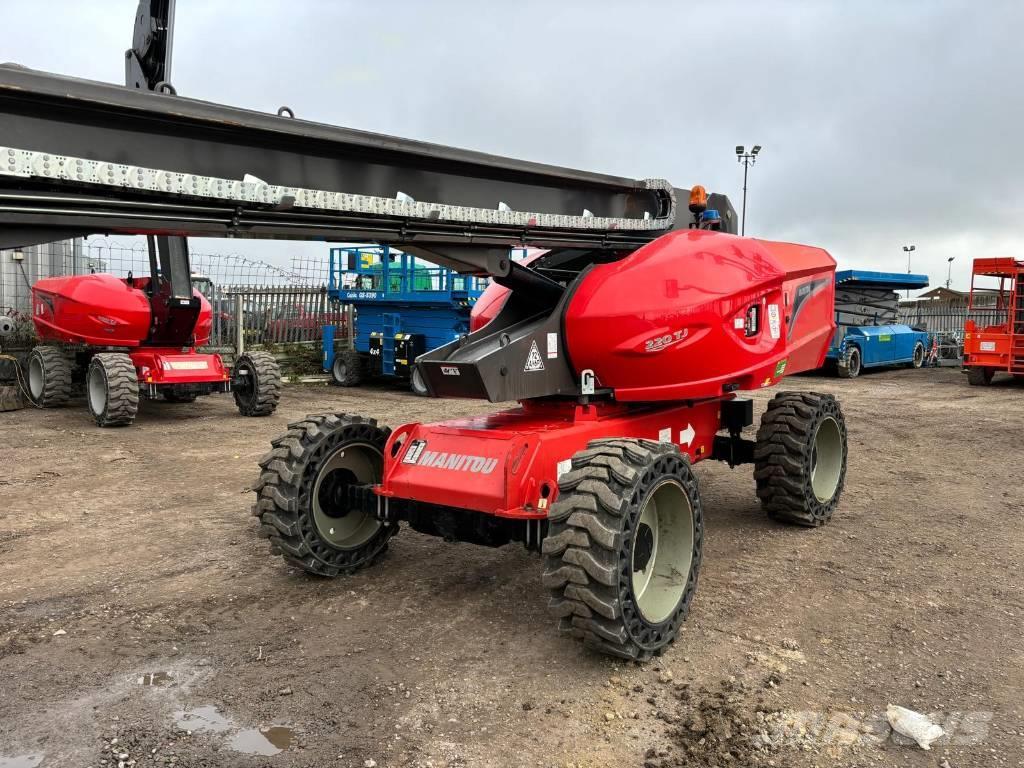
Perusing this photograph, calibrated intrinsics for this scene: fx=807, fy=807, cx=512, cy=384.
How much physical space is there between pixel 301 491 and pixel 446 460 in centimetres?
85

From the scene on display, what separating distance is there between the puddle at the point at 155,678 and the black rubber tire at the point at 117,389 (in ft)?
23.9

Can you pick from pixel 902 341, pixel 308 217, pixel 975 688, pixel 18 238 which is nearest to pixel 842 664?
pixel 975 688

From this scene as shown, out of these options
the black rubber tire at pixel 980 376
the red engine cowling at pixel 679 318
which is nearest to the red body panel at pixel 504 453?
the red engine cowling at pixel 679 318

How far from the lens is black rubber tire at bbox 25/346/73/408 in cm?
1177

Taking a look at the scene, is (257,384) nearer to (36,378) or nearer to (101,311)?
(101,311)

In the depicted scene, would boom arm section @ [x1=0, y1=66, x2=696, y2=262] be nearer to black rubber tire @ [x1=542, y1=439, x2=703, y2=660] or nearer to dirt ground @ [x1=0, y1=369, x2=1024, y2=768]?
black rubber tire @ [x1=542, y1=439, x2=703, y2=660]

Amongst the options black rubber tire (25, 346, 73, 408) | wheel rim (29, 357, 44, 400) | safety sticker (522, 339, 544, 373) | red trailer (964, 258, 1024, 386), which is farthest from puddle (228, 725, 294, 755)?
red trailer (964, 258, 1024, 386)

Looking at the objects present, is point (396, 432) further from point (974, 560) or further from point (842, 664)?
point (974, 560)

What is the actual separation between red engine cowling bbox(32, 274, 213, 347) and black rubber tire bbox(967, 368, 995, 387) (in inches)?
598

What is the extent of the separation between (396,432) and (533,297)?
3.86ft

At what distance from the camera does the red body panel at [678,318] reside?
4.60m

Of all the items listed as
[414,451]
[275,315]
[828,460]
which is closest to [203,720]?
[414,451]

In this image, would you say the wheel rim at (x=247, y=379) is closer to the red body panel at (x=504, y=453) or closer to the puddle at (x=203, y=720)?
the red body panel at (x=504, y=453)

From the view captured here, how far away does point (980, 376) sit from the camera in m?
16.9
